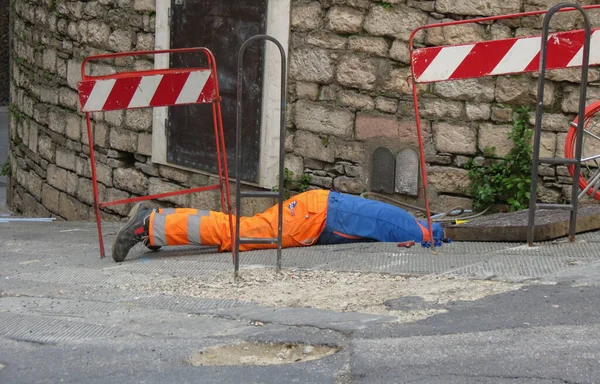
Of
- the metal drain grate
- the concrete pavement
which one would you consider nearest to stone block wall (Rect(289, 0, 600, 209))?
the concrete pavement

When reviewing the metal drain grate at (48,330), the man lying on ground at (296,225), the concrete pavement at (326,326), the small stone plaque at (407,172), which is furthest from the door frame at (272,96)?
the metal drain grate at (48,330)

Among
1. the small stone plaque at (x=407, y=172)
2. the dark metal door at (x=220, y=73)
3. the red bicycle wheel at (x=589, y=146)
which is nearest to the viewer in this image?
the red bicycle wheel at (x=589, y=146)

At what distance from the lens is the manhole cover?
393cm

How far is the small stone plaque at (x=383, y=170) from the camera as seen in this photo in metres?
7.49

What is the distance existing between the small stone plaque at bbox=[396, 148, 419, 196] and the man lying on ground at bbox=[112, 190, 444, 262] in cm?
95

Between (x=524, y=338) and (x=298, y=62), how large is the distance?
419 centimetres

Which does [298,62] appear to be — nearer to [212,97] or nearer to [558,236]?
[212,97]

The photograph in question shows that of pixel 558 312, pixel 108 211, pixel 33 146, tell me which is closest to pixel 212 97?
pixel 558 312

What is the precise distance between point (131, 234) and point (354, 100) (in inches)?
85.9

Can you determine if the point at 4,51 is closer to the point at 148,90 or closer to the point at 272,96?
the point at 272,96

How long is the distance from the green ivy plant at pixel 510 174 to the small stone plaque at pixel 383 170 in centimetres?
63

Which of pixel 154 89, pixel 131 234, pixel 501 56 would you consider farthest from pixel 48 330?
pixel 501 56

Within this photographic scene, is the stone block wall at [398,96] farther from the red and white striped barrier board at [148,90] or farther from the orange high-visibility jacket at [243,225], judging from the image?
the red and white striped barrier board at [148,90]

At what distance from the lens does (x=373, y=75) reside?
24.5 feet
